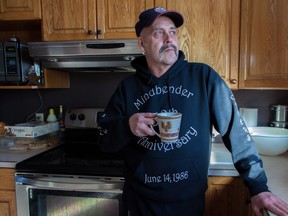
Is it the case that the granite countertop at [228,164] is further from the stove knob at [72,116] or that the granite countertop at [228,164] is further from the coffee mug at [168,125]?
the coffee mug at [168,125]

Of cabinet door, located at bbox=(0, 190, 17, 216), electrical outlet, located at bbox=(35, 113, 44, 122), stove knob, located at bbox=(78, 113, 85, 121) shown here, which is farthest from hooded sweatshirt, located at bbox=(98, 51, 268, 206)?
electrical outlet, located at bbox=(35, 113, 44, 122)

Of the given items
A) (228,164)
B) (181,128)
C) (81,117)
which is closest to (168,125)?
(181,128)

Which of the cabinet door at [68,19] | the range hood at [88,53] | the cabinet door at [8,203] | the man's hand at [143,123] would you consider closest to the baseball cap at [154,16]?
the man's hand at [143,123]

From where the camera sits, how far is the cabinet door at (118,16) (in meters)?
1.70

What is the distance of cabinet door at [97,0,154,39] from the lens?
1703mm

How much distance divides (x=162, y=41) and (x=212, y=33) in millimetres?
693

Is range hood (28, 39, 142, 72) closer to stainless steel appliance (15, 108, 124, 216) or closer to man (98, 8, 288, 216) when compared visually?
man (98, 8, 288, 216)

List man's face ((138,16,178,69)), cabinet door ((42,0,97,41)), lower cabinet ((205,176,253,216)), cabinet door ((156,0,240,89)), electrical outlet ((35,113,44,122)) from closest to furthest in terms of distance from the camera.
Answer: man's face ((138,16,178,69)) → lower cabinet ((205,176,253,216)) → cabinet door ((156,0,240,89)) → cabinet door ((42,0,97,41)) → electrical outlet ((35,113,44,122))

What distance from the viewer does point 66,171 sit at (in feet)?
4.80

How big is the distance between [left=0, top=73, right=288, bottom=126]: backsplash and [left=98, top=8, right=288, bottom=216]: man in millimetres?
969

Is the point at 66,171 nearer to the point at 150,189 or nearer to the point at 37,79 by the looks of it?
the point at 150,189

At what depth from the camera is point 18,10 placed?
182cm

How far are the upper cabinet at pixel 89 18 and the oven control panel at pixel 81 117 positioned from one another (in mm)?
541

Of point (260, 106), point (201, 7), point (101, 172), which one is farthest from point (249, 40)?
point (101, 172)
